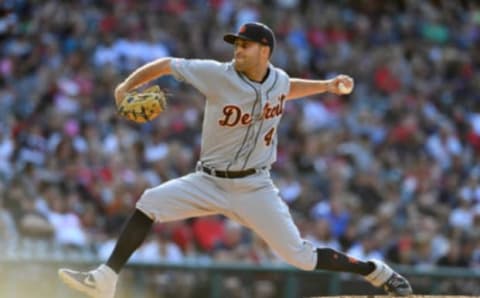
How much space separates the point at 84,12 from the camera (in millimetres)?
14539

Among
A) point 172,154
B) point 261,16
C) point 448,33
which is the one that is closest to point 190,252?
point 172,154

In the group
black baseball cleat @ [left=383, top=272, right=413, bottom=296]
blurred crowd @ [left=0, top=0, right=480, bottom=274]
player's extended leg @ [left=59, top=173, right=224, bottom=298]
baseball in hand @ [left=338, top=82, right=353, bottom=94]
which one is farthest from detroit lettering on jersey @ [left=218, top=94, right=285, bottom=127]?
blurred crowd @ [left=0, top=0, right=480, bottom=274]

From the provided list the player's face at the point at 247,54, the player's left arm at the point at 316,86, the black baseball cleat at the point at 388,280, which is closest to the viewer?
the player's face at the point at 247,54

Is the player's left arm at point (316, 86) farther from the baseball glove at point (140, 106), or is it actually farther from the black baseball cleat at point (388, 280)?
the black baseball cleat at point (388, 280)

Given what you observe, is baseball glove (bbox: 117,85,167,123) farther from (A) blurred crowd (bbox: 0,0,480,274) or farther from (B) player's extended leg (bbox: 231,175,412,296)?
(A) blurred crowd (bbox: 0,0,480,274)

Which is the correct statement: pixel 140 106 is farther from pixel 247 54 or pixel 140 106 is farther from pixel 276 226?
pixel 276 226

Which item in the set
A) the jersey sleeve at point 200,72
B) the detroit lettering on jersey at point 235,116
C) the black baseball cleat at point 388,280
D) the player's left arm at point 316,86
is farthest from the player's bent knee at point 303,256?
the jersey sleeve at point 200,72

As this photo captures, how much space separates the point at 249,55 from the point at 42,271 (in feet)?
13.1

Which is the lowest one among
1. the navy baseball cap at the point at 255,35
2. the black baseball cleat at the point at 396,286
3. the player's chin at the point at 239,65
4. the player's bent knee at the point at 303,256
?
the black baseball cleat at the point at 396,286

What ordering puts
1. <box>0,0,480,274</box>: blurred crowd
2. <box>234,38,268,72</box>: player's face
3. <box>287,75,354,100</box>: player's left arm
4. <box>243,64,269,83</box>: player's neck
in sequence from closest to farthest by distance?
1. <box>234,38,268,72</box>: player's face
2. <box>243,64,269,83</box>: player's neck
3. <box>287,75,354,100</box>: player's left arm
4. <box>0,0,480,274</box>: blurred crowd

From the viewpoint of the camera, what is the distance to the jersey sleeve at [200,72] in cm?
734

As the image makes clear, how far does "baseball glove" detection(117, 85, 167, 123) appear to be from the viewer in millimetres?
7344

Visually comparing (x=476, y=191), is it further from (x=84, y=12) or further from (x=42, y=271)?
(x=42, y=271)

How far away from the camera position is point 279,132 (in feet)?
47.0
